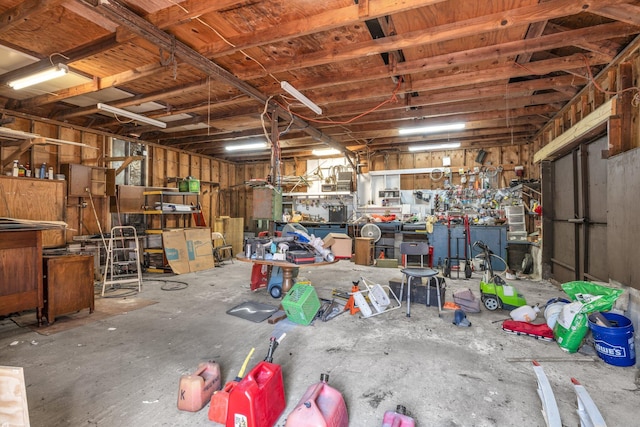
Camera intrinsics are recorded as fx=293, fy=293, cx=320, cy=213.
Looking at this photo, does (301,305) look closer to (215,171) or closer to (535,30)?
(535,30)

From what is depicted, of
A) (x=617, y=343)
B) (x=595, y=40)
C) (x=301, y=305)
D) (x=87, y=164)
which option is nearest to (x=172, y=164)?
(x=87, y=164)

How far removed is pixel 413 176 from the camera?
28.4 ft

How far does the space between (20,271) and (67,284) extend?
46 centimetres

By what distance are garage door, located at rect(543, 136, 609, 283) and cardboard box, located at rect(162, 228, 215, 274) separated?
22.8 feet

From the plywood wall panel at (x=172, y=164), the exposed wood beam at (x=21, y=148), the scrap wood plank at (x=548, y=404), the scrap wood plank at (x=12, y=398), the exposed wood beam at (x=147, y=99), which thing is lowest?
the scrap wood plank at (x=548, y=404)

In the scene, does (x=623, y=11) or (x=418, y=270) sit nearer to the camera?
(x=623, y=11)

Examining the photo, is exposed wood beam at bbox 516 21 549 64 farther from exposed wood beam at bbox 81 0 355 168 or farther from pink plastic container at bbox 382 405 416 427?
pink plastic container at bbox 382 405 416 427

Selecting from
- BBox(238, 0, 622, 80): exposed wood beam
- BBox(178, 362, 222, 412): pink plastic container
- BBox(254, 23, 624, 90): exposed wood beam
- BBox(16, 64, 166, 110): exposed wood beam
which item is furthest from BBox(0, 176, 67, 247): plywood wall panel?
BBox(178, 362, 222, 412): pink plastic container

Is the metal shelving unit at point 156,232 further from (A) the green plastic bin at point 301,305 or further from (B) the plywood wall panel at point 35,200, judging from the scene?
(A) the green plastic bin at point 301,305

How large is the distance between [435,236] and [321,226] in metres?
3.15

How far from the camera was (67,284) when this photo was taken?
11.4 feet

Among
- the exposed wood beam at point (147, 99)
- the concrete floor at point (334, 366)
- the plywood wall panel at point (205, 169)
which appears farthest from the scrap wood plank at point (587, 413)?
the plywood wall panel at point (205, 169)

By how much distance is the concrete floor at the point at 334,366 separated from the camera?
1.88 metres

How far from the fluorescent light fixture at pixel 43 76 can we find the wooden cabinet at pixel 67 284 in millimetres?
Answer: 2211
